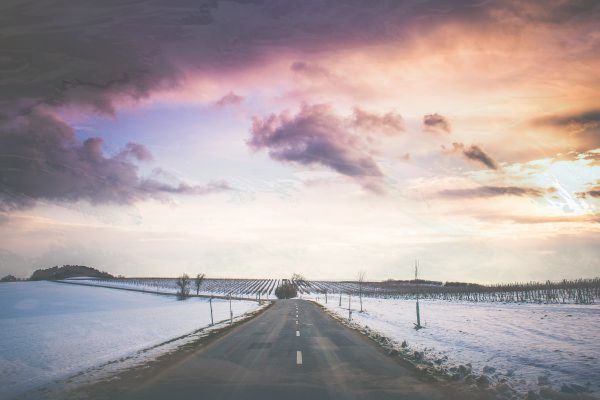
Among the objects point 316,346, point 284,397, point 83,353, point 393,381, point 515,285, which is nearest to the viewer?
point 284,397

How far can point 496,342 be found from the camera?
17.3 metres

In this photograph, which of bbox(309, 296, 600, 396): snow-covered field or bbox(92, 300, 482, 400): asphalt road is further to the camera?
bbox(309, 296, 600, 396): snow-covered field

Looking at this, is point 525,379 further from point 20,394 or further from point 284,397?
point 20,394

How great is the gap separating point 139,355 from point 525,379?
43.6ft

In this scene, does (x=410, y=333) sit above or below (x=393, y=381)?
below

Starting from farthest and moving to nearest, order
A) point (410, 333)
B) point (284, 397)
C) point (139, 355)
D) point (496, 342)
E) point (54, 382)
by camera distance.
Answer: point (410, 333) → point (496, 342) → point (139, 355) → point (54, 382) → point (284, 397)

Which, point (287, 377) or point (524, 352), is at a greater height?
point (287, 377)

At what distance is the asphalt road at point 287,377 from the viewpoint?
27.9 feet

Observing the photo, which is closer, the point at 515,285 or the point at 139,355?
the point at 139,355

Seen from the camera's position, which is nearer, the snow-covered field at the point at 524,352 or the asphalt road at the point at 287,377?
the asphalt road at the point at 287,377

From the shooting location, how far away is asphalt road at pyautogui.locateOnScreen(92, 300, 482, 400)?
335 inches

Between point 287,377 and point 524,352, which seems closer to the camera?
point 287,377

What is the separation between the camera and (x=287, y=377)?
10156 mm

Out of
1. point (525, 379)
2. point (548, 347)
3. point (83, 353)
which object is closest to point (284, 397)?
point (525, 379)
